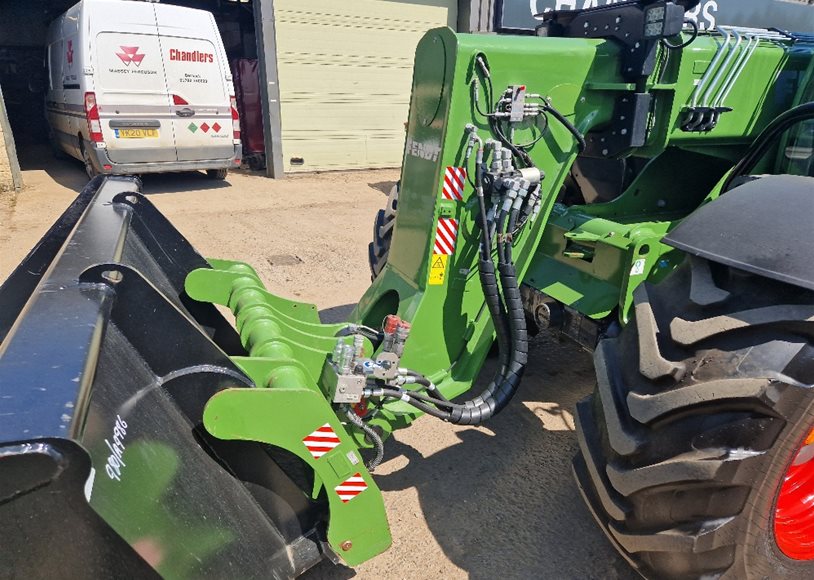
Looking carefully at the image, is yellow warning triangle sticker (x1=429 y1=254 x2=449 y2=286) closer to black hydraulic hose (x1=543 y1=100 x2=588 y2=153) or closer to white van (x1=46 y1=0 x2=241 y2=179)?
black hydraulic hose (x1=543 y1=100 x2=588 y2=153)

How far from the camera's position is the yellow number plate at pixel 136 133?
8.88 meters

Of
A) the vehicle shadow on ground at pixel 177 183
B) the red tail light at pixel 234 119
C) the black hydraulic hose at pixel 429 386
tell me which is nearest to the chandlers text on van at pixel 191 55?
the red tail light at pixel 234 119

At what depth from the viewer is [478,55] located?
2287 millimetres

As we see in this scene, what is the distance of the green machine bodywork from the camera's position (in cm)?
229

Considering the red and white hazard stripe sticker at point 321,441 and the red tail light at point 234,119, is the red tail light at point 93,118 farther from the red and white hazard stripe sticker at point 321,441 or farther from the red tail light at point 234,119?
the red and white hazard stripe sticker at point 321,441

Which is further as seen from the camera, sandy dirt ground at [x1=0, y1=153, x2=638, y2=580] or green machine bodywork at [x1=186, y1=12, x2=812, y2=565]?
sandy dirt ground at [x1=0, y1=153, x2=638, y2=580]

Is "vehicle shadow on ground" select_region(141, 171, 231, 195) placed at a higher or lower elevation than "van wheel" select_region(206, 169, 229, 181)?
lower

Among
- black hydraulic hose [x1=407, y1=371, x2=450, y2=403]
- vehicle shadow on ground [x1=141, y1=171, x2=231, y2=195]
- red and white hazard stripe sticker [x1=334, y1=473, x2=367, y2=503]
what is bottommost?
vehicle shadow on ground [x1=141, y1=171, x2=231, y2=195]

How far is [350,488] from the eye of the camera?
2.02 m

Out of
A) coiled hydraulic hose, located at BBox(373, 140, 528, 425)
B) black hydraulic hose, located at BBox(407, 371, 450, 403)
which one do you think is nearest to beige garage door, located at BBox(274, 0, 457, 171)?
coiled hydraulic hose, located at BBox(373, 140, 528, 425)

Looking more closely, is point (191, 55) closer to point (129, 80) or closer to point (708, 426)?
point (129, 80)

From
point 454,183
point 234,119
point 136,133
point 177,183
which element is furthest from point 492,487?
Answer: point 177,183

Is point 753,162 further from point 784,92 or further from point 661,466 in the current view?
point 661,466

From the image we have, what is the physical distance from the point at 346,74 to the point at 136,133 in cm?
392
